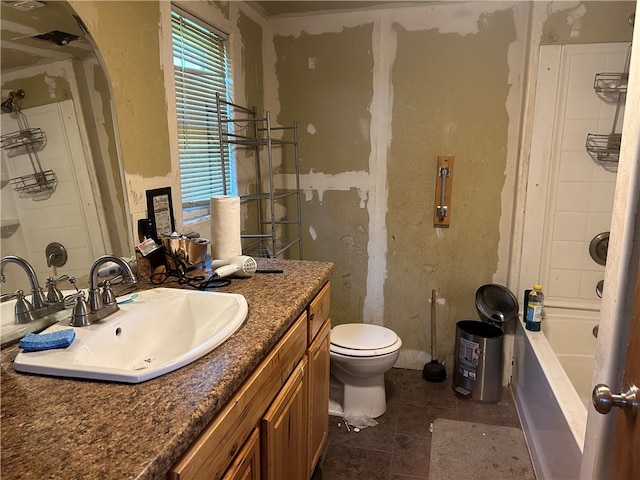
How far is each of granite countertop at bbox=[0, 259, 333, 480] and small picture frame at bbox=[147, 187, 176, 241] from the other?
0.74 metres

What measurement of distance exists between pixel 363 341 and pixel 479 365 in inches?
29.3

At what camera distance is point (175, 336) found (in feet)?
4.15

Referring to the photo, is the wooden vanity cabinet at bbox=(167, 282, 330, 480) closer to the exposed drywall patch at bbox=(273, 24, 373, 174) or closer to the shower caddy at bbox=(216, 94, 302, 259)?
the shower caddy at bbox=(216, 94, 302, 259)

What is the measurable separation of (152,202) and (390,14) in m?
1.82

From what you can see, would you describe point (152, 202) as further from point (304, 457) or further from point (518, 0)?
point (518, 0)

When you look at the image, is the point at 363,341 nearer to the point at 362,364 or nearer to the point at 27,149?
the point at 362,364

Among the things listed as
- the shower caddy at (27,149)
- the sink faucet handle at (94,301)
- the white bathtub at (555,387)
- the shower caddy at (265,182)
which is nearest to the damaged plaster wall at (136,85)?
the shower caddy at (27,149)

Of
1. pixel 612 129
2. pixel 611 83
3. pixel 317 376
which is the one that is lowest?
pixel 317 376

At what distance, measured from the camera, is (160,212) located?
170 cm

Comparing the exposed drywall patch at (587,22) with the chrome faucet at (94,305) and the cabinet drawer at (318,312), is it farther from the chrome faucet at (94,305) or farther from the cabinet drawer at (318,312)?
the chrome faucet at (94,305)

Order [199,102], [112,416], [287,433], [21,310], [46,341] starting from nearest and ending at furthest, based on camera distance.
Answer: [112,416]
[46,341]
[21,310]
[287,433]
[199,102]

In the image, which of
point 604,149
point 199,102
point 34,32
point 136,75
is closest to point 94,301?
point 34,32

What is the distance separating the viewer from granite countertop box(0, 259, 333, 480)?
64 cm

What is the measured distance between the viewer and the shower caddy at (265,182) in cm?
239
